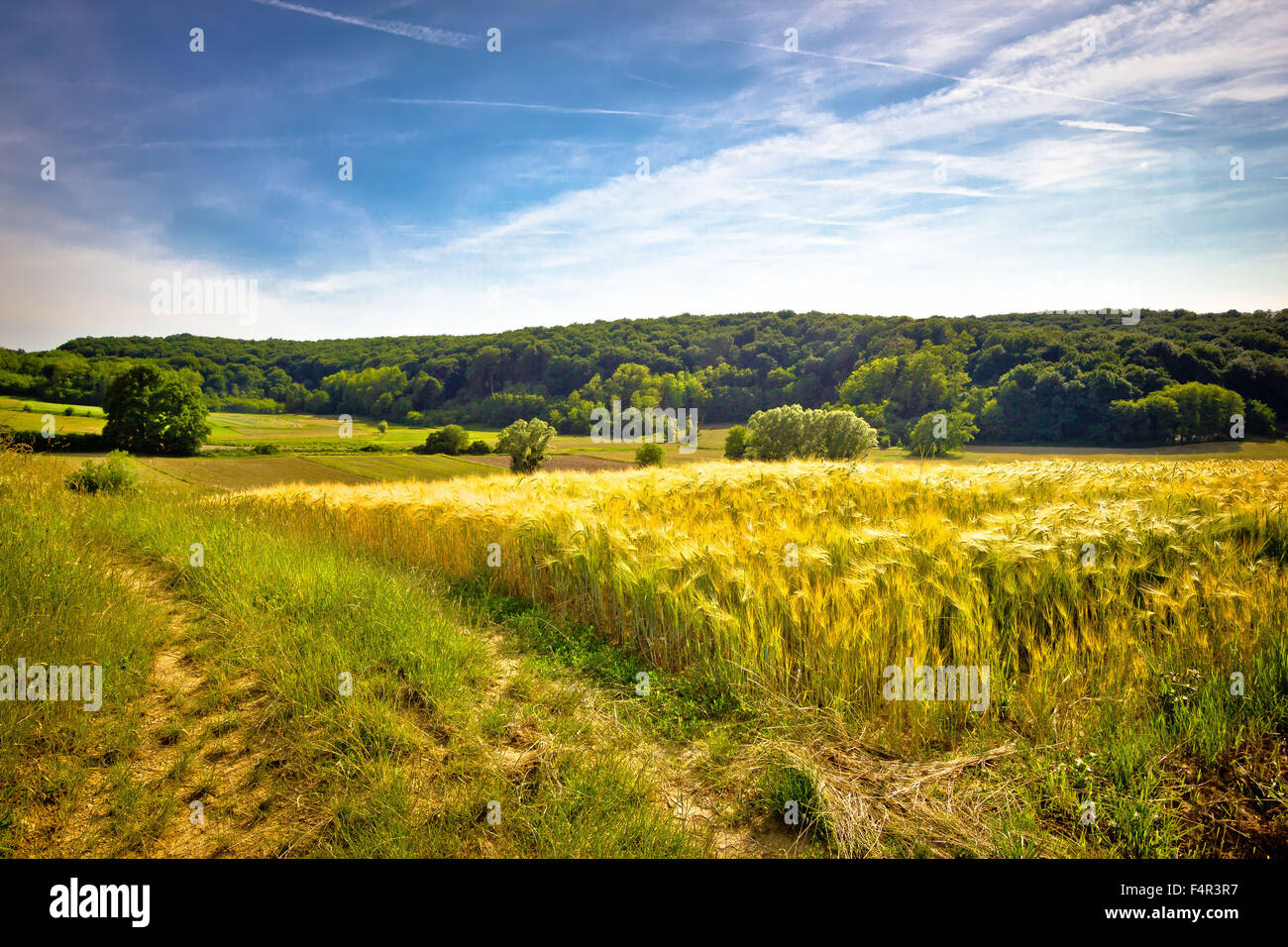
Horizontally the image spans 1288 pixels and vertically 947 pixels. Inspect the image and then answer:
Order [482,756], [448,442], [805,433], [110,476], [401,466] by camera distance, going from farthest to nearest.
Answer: [448,442]
[401,466]
[805,433]
[110,476]
[482,756]

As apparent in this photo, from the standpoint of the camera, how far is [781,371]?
47844mm

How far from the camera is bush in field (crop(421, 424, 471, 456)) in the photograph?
54.6 metres

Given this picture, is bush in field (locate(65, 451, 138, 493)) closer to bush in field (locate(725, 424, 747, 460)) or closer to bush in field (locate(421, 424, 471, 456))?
bush in field (locate(725, 424, 747, 460))

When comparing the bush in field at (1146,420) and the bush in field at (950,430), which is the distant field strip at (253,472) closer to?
the bush in field at (950,430)

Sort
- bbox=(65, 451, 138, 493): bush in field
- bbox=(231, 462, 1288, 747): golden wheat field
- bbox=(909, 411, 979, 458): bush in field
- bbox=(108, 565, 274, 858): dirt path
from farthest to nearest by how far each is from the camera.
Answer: bbox=(909, 411, 979, 458): bush in field, bbox=(65, 451, 138, 493): bush in field, bbox=(231, 462, 1288, 747): golden wheat field, bbox=(108, 565, 274, 858): dirt path

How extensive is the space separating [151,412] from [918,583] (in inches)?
2548

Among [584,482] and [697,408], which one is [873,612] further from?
[697,408]

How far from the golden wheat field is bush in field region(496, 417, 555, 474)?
104 feet

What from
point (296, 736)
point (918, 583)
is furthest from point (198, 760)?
point (918, 583)

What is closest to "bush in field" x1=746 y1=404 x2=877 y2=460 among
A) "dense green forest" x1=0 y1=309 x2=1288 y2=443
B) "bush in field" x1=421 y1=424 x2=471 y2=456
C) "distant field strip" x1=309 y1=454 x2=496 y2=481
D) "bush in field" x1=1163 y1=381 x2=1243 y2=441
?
"dense green forest" x1=0 y1=309 x2=1288 y2=443

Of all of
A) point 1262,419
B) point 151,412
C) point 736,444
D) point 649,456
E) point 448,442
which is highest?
point 151,412

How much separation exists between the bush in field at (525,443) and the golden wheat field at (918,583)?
1249 inches

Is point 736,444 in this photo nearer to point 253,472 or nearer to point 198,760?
point 253,472
